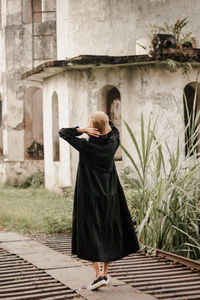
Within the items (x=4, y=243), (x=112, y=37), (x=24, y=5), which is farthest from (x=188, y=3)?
(x=4, y=243)

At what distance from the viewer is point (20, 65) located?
19.5m

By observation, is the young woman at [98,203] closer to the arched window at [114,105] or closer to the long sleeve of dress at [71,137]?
the long sleeve of dress at [71,137]

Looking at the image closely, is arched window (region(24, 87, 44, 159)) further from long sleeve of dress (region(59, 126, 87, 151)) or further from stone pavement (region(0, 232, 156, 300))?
long sleeve of dress (region(59, 126, 87, 151))

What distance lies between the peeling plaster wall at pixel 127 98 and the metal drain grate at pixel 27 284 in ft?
24.7

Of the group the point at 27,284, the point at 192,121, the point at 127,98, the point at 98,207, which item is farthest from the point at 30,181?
the point at 98,207

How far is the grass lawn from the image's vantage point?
31.1ft

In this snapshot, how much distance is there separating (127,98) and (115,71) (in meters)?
0.75

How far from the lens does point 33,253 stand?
24.4ft

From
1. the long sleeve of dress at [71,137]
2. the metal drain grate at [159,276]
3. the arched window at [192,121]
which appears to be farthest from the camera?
the arched window at [192,121]

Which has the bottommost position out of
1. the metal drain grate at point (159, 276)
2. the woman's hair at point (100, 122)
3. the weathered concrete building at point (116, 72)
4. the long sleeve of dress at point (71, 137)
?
the metal drain grate at point (159, 276)

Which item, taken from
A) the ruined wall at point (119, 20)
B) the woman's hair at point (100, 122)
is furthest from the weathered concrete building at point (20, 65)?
the woman's hair at point (100, 122)

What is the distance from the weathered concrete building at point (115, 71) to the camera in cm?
1391

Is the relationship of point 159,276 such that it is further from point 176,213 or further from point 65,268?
point 176,213

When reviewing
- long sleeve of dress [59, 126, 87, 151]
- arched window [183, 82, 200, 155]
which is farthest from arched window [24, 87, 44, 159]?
long sleeve of dress [59, 126, 87, 151]
